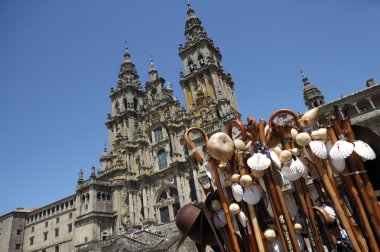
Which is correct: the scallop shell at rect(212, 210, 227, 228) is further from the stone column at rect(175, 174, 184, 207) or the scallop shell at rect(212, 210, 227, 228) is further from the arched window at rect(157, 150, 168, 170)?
the arched window at rect(157, 150, 168, 170)

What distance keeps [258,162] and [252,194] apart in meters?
0.46

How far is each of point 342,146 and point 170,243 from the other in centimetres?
1783

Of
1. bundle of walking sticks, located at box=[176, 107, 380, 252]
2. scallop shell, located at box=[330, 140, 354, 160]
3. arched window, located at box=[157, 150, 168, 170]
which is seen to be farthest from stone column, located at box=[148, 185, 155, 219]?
scallop shell, located at box=[330, 140, 354, 160]

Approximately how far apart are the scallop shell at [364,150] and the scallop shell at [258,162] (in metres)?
1.09

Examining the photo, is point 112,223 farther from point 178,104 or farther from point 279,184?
point 279,184

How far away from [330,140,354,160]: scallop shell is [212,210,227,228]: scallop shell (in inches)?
68.9

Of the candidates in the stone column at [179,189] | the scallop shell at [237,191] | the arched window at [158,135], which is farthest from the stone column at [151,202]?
the scallop shell at [237,191]

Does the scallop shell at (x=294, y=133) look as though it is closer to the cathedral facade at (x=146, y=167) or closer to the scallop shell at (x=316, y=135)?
the scallop shell at (x=316, y=135)

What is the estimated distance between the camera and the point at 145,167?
3703 centimetres

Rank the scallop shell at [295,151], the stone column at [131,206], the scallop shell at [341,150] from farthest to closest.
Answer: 1. the stone column at [131,206]
2. the scallop shell at [295,151]
3. the scallop shell at [341,150]

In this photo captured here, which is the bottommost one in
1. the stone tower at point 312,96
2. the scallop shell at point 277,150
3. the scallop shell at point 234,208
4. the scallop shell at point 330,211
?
the scallop shell at point 330,211

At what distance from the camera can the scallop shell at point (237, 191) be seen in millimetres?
4027

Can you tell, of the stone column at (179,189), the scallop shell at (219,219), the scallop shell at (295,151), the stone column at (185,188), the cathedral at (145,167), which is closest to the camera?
the scallop shell at (295,151)

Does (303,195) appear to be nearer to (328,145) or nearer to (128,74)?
(328,145)
